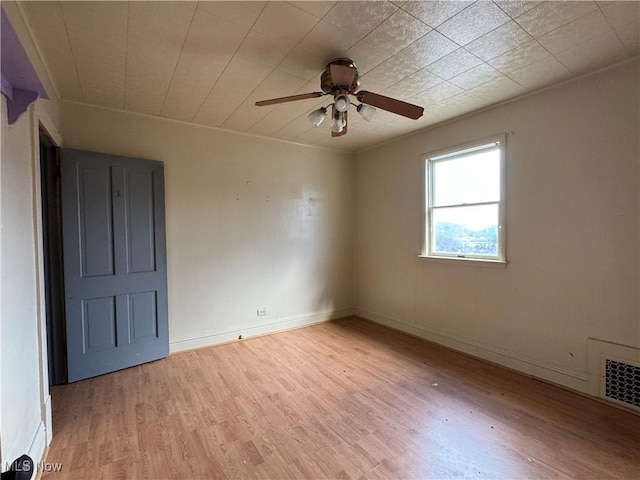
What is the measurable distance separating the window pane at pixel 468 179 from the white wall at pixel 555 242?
183 millimetres

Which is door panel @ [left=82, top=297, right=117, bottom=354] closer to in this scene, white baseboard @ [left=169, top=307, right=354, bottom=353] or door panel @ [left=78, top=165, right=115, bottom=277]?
door panel @ [left=78, top=165, right=115, bottom=277]

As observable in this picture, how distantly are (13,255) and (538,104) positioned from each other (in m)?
3.86

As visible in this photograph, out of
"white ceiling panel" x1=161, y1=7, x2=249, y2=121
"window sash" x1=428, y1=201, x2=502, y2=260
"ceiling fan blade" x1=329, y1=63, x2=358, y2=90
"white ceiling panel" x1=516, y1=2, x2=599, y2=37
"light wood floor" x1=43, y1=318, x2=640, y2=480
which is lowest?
"light wood floor" x1=43, y1=318, x2=640, y2=480

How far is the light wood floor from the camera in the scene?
5.80 feet

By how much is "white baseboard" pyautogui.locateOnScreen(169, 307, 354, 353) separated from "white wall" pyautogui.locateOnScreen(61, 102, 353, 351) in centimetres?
1

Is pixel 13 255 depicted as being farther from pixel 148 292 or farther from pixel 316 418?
pixel 316 418

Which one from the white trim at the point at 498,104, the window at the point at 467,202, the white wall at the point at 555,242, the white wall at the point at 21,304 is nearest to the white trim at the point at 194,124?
the white trim at the point at 498,104

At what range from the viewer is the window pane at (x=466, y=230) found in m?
3.14

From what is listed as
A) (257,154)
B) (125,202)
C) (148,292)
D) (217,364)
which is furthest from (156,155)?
(217,364)

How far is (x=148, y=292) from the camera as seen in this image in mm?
3121

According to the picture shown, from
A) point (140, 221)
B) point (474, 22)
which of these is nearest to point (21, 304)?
point (140, 221)

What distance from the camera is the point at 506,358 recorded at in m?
2.99

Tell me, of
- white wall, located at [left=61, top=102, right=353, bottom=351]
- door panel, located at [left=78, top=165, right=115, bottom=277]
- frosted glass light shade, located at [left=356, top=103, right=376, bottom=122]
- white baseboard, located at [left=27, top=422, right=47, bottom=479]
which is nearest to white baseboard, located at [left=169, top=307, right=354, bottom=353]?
white wall, located at [left=61, top=102, right=353, bottom=351]

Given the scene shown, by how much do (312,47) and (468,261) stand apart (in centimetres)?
254
